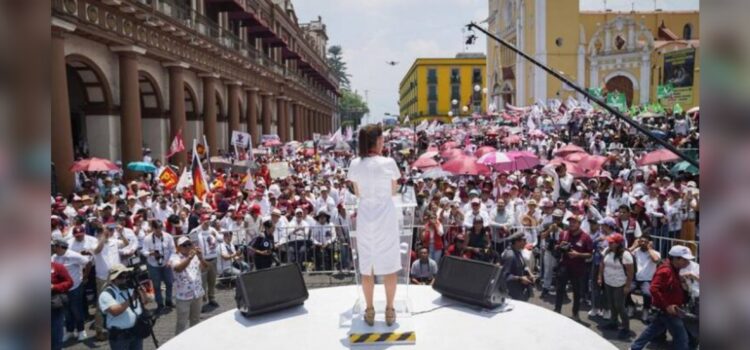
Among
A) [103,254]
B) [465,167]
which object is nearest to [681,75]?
[465,167]

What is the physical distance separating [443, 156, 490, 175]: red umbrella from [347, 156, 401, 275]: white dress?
10200mm

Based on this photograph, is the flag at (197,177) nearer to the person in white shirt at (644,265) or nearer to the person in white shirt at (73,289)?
the person in white shirt at (73,289)

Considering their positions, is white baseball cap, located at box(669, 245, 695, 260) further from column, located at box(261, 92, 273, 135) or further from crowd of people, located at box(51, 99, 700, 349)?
column, located at box(261, 92, 273, 135)

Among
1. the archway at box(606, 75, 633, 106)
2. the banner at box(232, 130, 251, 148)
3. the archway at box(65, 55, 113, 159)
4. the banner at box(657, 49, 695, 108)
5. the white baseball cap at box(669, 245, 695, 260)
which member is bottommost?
the white baseball cap at box(669, 245, 695, 260)

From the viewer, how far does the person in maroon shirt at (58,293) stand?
24.3 feet

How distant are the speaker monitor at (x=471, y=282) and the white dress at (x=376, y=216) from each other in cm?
132

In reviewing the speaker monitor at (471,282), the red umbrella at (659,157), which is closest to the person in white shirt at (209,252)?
the speaker monitor at (471,282)

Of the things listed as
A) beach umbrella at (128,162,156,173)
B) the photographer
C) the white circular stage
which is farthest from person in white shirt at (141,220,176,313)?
beach umbrella at (128,162,156,173)

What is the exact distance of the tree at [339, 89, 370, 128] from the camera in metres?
147

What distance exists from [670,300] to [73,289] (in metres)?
8.87

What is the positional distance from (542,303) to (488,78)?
252ft

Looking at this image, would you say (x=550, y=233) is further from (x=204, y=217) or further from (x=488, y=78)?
(x=488, y=78)

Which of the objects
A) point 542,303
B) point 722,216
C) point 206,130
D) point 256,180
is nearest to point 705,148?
point 722,216

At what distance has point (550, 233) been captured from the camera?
35.7ft
